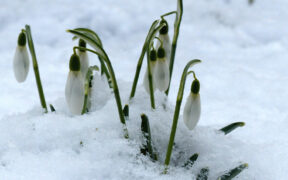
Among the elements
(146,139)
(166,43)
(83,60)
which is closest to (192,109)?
(146,139)

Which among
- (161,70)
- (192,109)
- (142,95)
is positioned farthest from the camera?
(142,95)

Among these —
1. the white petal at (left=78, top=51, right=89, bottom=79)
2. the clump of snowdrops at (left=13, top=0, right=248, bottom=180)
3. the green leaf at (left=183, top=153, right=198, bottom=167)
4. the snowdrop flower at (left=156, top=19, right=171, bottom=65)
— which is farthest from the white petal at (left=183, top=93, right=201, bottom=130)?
the white petal at (left=78, top=51, right=89, bottom=79)

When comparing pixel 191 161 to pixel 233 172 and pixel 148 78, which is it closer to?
pixel 233 172

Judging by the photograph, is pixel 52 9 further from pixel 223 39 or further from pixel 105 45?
pixel 223 39

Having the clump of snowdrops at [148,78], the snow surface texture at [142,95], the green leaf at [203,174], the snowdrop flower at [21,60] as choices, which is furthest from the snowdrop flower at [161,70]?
the snowdrop flower at [21,60]

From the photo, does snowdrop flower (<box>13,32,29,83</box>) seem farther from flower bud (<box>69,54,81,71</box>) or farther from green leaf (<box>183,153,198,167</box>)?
green leaf (<box>183,153,198,167</box>)

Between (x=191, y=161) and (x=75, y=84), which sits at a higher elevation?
(x=75, y=84)

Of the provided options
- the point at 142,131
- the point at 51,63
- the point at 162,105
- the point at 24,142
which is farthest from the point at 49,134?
the point at 51,63

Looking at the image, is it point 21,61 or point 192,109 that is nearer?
point 192,109

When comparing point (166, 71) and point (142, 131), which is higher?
point (166, 71)
